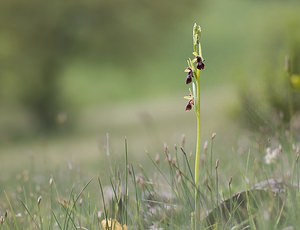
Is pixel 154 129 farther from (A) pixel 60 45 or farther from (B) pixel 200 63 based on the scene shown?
(A) pixel 60 45

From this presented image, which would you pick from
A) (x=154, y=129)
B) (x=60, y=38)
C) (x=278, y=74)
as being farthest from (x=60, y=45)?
(x=278, y=74)

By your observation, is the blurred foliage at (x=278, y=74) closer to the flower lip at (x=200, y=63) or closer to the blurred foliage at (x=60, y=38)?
the flower lip at (x=200, y=63)

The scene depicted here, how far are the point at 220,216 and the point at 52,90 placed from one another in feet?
84.9

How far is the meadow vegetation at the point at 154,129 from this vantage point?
115 inches

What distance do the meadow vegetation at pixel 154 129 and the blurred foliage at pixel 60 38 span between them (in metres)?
0.06

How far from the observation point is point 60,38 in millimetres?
27344

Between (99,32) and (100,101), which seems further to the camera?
(100,101)

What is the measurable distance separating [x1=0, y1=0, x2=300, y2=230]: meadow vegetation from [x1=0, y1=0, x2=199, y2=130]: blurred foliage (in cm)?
6

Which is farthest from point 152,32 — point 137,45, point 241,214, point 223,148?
point 241,214

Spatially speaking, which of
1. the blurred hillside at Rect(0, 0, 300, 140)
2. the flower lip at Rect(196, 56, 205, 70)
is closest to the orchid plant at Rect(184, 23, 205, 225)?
the flower lip at Rect(196, 56, 205, 70)

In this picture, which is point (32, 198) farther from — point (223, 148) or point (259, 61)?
point (259, 61)

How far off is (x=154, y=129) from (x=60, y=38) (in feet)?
42.2

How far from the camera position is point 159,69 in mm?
45688

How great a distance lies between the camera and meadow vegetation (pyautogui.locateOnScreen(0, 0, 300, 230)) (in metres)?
2.91
